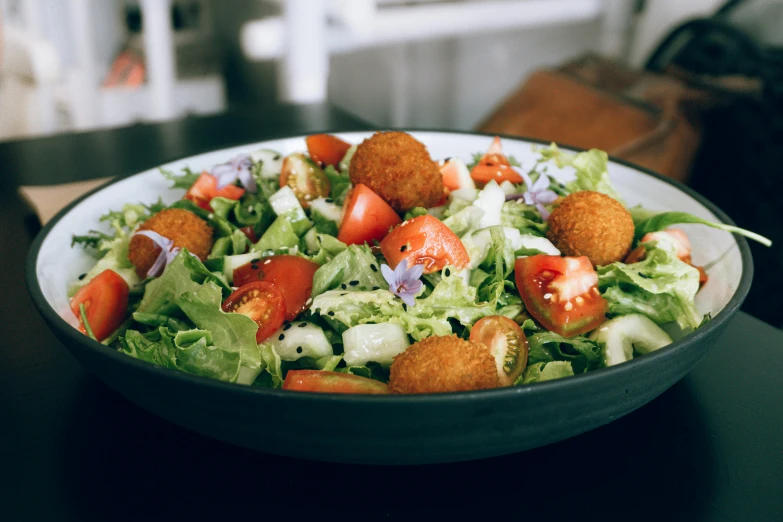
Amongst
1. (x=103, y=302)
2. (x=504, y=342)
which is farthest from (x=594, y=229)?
(x=103, y=302)

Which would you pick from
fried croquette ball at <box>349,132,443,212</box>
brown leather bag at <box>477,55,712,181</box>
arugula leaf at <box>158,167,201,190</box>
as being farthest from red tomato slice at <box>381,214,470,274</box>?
brown leather bag at <box>477,55,712,181</box>

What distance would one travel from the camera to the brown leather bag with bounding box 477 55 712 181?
2.50m

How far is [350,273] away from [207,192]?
401 millimetres

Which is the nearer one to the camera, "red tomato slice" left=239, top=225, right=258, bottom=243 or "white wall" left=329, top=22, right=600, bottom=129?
"red tomato slice" left=239, top=225, right=258, bottom=243

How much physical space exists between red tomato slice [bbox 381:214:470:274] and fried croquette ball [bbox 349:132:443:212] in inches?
4.0

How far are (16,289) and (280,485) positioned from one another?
0.71 meters

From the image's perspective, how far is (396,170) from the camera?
1051 millimetres

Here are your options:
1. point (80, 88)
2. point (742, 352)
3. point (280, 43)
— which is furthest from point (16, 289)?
point (80, 88)

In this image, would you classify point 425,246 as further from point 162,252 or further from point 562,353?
point 162,252

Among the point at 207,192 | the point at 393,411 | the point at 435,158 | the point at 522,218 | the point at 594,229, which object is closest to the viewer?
the point at 393,411

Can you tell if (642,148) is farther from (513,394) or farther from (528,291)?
(513,394)

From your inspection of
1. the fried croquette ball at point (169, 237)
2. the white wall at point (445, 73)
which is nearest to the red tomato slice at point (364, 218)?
the fried croquette ball at point (169, 237)

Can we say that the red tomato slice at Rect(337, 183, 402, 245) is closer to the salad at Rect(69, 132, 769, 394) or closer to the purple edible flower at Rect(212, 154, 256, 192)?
the salad at Rect(69, 132, 769, 394)

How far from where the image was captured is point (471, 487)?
2.56ft
